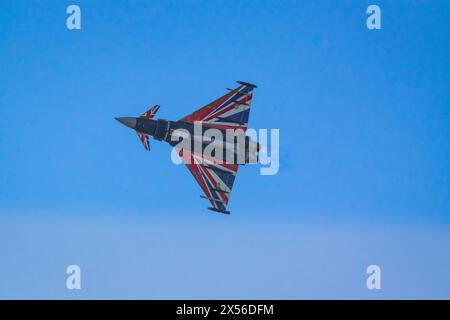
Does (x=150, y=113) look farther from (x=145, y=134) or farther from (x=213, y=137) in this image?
(x=213, y=137)

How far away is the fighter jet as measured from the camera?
29.4 m

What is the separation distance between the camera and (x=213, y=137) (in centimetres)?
2970

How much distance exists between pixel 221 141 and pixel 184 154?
7.14ft

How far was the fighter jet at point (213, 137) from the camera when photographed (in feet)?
96.5

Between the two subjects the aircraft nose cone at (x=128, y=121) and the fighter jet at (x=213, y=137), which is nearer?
the aircraft nose cone at (x=128, y=121)

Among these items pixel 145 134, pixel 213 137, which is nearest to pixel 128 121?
pixel 145 134

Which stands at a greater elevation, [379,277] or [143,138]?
[143,138]

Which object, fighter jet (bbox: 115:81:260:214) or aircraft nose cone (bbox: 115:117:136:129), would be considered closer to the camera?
aircraft nose cone (bbox: 115:117:136:129)
